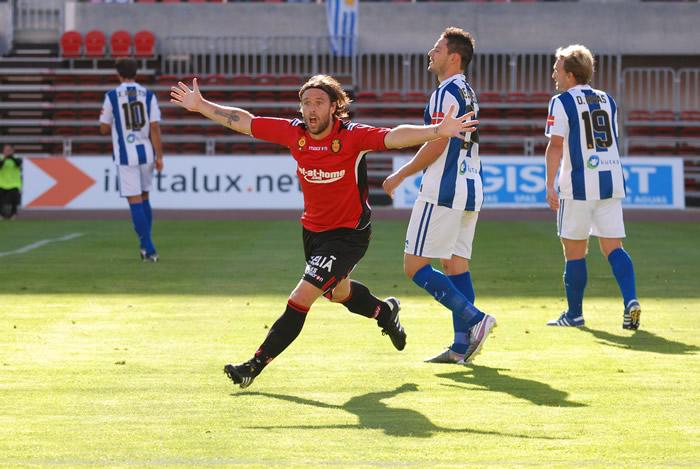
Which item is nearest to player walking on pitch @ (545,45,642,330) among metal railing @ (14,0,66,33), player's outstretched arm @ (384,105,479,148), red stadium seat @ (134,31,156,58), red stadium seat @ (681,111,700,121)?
player's outstretched arm @ (384,105,479,148)

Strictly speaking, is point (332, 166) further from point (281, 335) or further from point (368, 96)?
point (368, 96)

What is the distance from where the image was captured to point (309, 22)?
119 ft

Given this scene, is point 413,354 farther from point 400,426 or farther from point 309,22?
point 309,22

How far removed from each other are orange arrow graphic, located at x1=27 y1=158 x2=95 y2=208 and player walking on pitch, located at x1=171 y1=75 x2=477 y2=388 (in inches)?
795

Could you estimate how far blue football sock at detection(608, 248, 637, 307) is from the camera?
9.55 meters

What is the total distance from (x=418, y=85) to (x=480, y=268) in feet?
70.7

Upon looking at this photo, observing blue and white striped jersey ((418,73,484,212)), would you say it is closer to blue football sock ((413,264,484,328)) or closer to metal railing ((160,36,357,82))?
blue football sock ((413,264,484,328))

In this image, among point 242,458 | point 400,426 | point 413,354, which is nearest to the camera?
point 242,458

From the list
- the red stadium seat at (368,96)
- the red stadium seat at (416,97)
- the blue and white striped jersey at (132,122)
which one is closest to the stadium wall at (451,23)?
the red stadium seat at (416,97)

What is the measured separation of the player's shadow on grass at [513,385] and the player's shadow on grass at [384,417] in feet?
1.52

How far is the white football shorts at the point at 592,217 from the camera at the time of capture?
963 centimetres

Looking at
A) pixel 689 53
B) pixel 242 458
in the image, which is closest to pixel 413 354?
pixel 242 458

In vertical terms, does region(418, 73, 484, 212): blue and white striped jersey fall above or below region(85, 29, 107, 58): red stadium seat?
below

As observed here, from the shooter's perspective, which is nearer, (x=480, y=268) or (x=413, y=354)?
(x=413, y=354)
